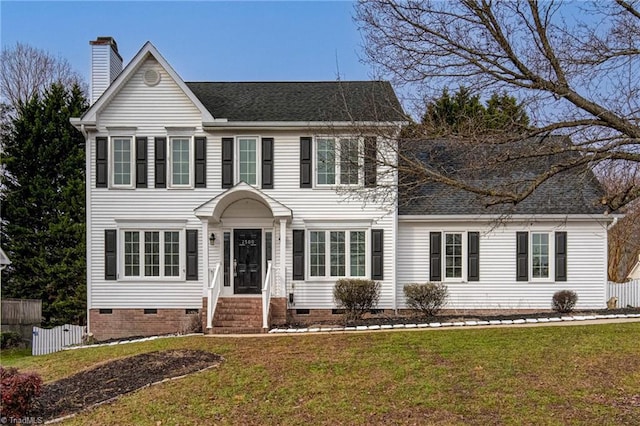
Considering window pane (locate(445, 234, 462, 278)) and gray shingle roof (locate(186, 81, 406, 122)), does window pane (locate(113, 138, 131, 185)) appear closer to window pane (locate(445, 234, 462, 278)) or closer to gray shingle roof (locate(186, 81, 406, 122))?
gray shingle roof (locate(186, 81, 406, 122))

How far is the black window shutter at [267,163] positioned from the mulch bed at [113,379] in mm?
6692

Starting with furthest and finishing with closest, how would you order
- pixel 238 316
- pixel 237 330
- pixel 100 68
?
pixel 100 68
pixel 238 316
pixel 237 330

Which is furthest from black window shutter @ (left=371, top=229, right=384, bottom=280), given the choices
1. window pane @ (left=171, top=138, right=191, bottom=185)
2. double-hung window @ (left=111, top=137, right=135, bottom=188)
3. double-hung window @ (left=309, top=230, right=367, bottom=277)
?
double-hung window @ (left=111, top=137, right=135, bottom=188)

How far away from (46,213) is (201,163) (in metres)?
10.7

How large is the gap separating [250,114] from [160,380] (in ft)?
31.9

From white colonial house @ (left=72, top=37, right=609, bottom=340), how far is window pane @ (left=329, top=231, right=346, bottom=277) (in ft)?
0.10

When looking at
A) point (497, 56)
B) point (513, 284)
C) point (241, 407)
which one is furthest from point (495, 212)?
point (241, 407)

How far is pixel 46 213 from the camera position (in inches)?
926

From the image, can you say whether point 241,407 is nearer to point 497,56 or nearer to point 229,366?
point 229,366

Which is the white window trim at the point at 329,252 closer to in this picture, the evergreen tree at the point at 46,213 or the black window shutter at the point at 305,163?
the black window shutter at the point at 305,163

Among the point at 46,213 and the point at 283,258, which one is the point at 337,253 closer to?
the point at 283,258

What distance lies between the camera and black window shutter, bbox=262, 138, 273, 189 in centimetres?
1683

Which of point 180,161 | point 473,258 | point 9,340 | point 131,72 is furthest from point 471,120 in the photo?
point 9,340

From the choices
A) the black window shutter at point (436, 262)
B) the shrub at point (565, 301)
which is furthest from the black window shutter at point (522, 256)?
the black window shutter at point (436, 262)
